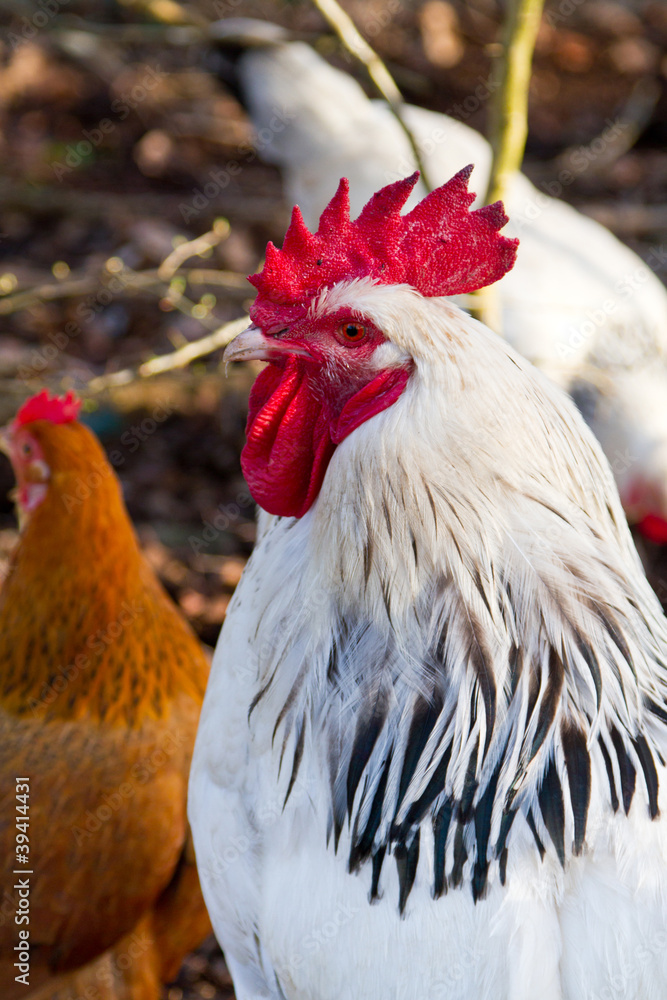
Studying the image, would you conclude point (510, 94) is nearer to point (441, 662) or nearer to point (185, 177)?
point (441, 662)

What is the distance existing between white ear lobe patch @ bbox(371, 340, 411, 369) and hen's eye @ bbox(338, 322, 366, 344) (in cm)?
5

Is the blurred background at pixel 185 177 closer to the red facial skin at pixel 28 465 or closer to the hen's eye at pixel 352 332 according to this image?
the red facial skin at pixel 28 465

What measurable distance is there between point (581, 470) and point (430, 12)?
7.07m

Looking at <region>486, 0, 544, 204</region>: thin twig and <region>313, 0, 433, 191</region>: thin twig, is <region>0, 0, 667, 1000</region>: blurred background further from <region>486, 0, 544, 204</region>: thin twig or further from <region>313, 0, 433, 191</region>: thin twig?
<region>486, 0, 544, 204</region>: thin twig

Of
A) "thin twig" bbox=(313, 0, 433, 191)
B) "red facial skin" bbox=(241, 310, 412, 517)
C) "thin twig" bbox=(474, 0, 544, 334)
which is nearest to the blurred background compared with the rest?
"thin twig" bbox=(313, 0, 433, 191)

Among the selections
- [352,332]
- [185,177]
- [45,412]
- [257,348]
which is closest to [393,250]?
[352,332]

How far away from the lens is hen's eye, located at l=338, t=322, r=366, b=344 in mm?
1907

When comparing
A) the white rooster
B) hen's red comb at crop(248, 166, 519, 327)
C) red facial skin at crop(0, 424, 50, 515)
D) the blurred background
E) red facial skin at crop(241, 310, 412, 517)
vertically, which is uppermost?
the blurred background

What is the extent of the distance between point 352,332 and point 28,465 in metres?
1.62

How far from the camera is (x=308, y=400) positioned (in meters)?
2.07

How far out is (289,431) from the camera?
208 centimetres

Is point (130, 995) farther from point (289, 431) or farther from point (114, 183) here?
point (114, 183)

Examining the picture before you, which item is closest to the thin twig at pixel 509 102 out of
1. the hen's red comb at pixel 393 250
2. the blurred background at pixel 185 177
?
the hen's red comb at pixel 393 250

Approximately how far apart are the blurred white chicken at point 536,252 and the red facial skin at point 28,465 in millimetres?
2029
